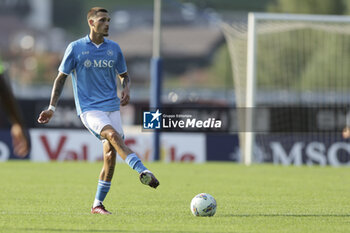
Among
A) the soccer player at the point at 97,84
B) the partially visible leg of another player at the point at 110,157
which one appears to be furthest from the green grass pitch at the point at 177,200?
the soccer player at the point at 97,84

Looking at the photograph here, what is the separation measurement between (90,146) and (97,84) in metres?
12.9

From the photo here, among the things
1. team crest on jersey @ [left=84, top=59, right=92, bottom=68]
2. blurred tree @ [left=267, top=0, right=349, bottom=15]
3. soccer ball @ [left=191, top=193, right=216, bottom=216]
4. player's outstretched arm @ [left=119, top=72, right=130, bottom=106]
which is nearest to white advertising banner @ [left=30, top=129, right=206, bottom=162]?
player's outstretched arm @ [left=119, top=72, right=130, bottom=106]

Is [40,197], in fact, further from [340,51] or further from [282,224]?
[340,51]

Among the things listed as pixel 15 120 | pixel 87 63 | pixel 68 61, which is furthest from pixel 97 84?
pixel 15 120

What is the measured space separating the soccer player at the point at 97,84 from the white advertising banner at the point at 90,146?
1252 centimetres

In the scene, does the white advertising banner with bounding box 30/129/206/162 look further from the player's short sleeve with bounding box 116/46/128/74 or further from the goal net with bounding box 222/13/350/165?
the player's short sleeve with bounding box 116/46/128/74

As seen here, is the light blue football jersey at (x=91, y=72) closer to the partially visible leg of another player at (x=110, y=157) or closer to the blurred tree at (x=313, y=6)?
the partially visible leg of another player at (x=110, y=157)

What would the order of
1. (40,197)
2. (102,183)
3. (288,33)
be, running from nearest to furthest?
(102,183) < (40,197) < (288,33)

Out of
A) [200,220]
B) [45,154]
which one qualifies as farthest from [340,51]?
[200,220]

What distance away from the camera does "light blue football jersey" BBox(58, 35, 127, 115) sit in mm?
10062

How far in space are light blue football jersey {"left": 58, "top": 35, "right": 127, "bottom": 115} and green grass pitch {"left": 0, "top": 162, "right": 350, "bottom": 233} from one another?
136cm

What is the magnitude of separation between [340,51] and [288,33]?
6.39 ft

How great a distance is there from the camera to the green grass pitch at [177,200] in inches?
354

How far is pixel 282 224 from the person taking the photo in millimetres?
9180
